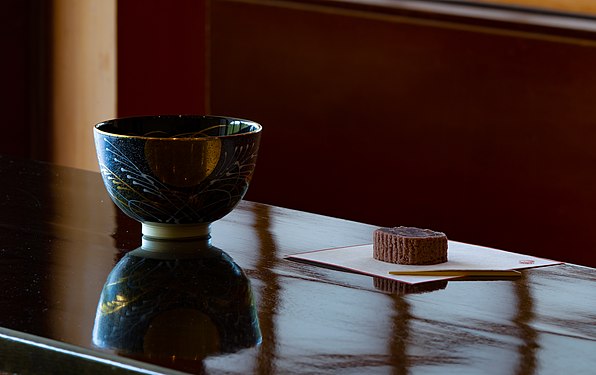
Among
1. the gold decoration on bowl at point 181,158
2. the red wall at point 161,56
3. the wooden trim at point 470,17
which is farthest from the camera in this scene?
the red wall at point 161,56

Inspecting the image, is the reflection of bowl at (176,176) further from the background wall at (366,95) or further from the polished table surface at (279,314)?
the background wall at (366,95)

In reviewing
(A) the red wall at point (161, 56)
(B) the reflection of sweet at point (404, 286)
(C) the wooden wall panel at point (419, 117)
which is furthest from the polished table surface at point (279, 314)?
(A) the red wall at point (161, 56)

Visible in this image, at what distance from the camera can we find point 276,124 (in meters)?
3.58

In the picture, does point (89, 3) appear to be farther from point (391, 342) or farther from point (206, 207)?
point (391, 342)

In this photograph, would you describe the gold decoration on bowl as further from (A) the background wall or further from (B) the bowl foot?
(A) the background wall

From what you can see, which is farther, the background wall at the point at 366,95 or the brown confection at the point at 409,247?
the background wall at the point at 366,95

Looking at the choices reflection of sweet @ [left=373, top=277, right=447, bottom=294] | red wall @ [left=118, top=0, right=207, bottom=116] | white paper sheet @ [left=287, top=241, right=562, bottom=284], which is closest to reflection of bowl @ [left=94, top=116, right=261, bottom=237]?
white paper sheet @ [left=287, top=241, right=562, bottom=284]

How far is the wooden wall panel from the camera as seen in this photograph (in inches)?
119

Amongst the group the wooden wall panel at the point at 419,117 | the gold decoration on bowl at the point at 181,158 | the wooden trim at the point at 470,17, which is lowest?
the wooden wall panel at the point at 419,117

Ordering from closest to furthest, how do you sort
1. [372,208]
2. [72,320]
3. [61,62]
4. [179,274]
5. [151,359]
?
[151,359], [72,320], [179,274], [372,208], [61,62]

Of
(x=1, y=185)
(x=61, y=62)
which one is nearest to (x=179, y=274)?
(x=1, y=185)

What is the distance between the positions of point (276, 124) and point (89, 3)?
0.79 metres

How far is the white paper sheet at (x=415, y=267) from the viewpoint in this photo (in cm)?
122

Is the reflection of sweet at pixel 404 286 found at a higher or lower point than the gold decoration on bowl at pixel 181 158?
lower
